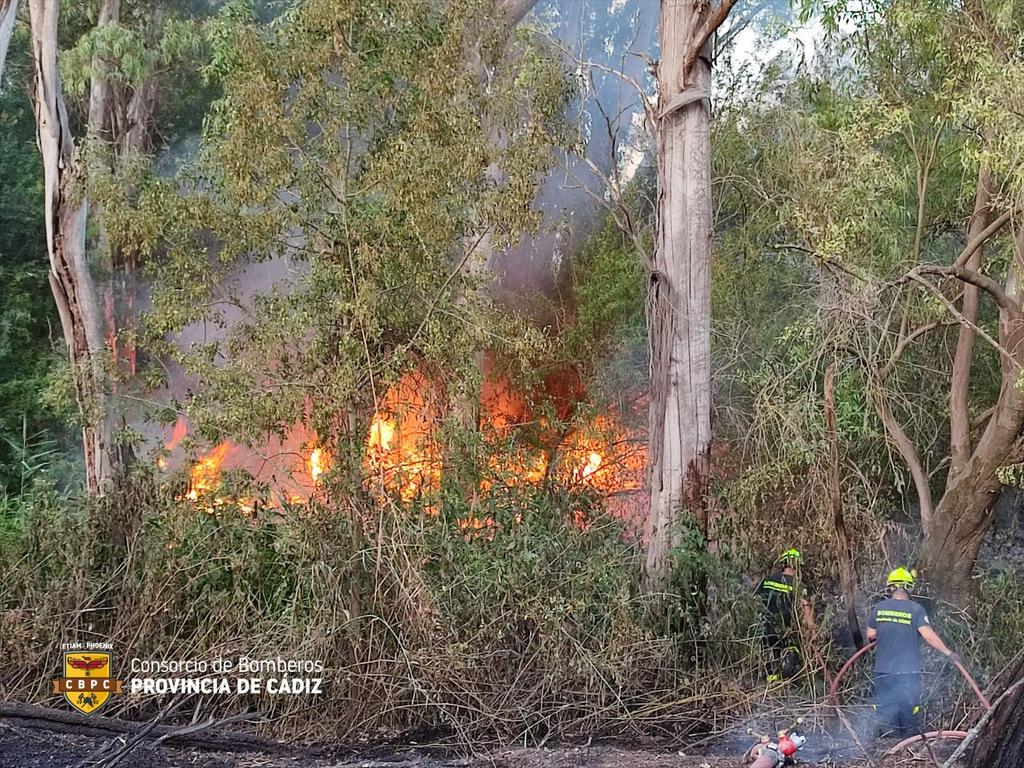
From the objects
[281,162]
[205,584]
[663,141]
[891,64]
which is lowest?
[205,584]

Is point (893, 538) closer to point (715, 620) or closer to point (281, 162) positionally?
point (715, 620)

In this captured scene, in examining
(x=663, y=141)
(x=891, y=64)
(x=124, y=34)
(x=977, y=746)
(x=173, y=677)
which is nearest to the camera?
(x=977, y=746)

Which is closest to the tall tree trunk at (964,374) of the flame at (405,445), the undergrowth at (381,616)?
the undergrowth at (381,616)

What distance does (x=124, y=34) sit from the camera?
12914 millimetres

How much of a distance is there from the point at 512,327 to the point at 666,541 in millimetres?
2274

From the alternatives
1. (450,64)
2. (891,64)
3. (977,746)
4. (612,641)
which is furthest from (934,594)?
(450,64)

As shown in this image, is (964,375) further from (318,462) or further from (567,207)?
(567,207)

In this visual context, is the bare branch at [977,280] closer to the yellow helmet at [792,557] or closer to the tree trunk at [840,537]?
the tree trunk at [840,537]

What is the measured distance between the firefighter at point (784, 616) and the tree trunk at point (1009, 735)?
291 cm

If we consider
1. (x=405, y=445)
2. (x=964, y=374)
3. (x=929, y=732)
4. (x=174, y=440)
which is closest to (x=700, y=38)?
(x=964, y=374)

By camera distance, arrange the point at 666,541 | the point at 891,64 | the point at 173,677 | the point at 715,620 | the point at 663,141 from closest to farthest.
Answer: the point at 173,677, the point at 715,620, the point at 666,541, the point at 663,141, the point at 891,64

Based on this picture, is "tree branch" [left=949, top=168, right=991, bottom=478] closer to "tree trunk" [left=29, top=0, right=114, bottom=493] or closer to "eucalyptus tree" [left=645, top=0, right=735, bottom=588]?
"eucalyptus tree" [left=645, top=0, right=735, bottom=588]

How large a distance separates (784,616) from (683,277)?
3055 millimetres

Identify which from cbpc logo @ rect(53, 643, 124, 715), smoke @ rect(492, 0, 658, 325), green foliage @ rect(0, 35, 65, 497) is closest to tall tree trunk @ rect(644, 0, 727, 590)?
smoke @ rect(492, 0, 658, 325)
